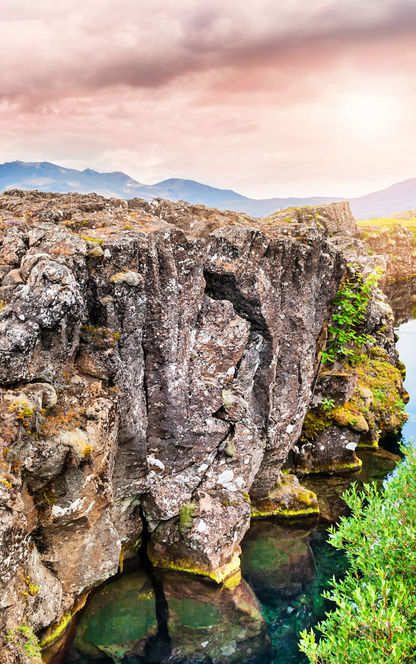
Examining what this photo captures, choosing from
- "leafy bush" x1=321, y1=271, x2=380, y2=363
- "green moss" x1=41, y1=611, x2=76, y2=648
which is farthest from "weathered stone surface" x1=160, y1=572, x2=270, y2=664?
"leafy bush" x1=321, y1=271, x2=380, y2=363

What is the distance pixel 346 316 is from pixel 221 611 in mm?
18483

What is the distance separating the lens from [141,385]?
18.4 metres

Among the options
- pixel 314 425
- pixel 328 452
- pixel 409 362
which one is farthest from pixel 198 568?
pixel 409 362

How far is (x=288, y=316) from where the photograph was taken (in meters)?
23.7

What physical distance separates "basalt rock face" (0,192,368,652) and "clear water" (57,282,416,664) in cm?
122

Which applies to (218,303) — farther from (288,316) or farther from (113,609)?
(113,609)

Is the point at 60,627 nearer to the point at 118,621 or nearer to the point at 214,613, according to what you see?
the point at 118,621

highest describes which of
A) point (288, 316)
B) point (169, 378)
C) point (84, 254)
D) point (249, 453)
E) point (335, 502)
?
point (84, 254)

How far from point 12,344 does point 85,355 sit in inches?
138

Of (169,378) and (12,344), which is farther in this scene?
(169,378)

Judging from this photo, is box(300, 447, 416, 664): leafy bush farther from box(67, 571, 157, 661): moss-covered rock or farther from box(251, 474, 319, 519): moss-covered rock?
box(251, 474, 319, 519): moss-covered rock

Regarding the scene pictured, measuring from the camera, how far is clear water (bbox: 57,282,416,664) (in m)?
16.8

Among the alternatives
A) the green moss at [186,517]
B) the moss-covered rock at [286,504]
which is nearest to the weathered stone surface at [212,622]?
the green moss at [186,517]

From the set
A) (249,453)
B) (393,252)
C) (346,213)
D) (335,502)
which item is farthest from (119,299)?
(393,252)
